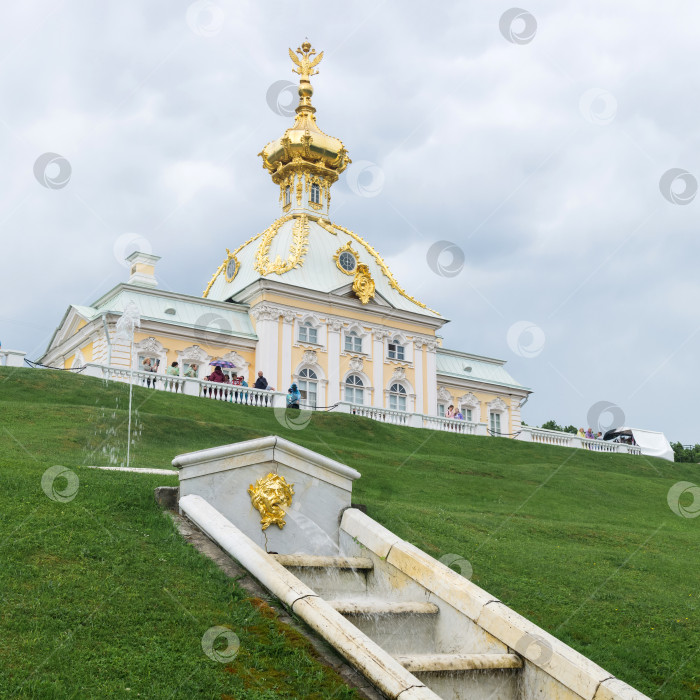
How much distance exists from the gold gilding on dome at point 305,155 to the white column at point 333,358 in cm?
958

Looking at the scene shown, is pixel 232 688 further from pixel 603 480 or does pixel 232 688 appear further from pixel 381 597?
pixel 603 480

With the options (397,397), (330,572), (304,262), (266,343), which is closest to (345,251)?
(304,262)

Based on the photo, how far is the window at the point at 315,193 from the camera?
50750 millimetres

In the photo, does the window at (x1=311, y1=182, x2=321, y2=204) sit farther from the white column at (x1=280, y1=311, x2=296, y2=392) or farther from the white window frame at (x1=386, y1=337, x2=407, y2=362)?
the white column at (x1=280, y1=311, x2=296, y2=392)

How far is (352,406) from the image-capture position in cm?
3375

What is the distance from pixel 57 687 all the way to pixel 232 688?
4.08 ft

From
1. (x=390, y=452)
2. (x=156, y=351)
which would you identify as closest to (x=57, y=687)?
(x=390, y=452)

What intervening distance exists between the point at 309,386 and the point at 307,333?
261 centimetres

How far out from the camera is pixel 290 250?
150 ft

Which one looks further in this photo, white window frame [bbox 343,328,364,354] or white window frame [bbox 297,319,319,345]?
white window frame [bbox 343,328,364,354]

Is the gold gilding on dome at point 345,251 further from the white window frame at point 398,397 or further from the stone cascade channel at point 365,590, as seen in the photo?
the stone cascade channel at point 365,590

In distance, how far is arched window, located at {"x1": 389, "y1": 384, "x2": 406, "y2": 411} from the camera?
45.1m

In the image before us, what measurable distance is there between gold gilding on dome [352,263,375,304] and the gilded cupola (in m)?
7.09

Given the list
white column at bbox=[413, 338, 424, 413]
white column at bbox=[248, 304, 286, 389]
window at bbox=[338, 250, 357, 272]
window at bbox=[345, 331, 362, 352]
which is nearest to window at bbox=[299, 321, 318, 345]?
white column at bbox=[248, 304, 286, 389]
